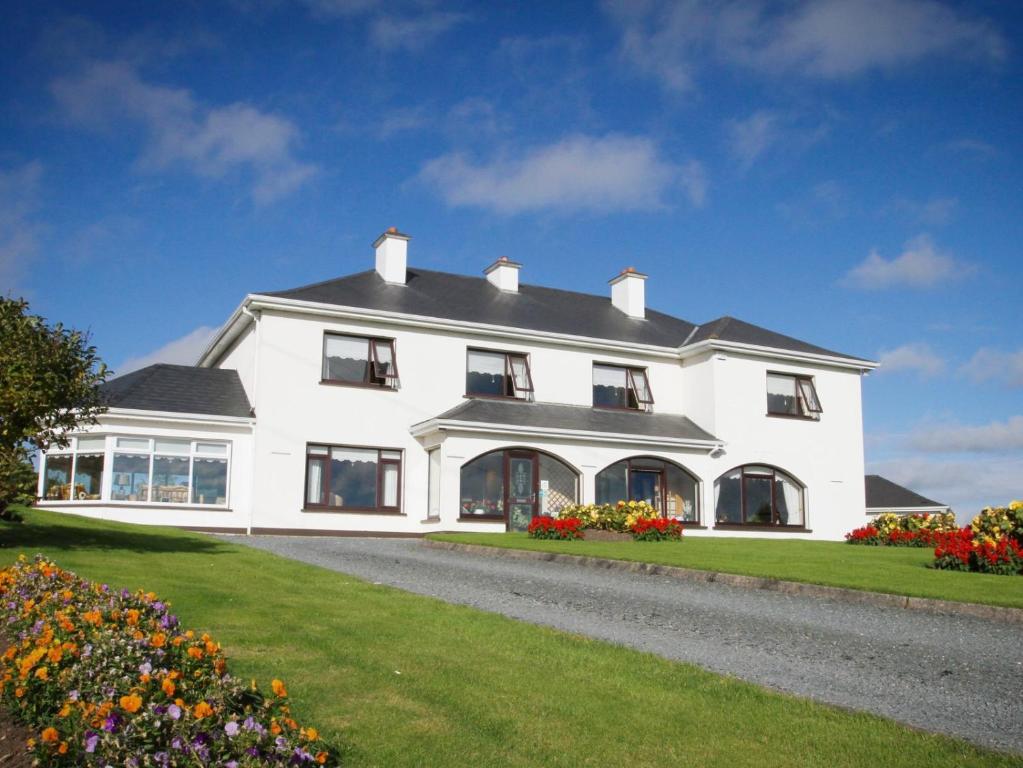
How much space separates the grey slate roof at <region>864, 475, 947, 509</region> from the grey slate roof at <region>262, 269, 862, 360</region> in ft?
61.5

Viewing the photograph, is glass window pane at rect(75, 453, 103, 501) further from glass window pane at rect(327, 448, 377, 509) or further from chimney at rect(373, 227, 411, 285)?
chimney at rect(373, 227, 411, 285)

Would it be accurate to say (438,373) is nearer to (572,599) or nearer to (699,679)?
(572,599)

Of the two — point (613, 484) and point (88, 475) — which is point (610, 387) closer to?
point (613, 484)

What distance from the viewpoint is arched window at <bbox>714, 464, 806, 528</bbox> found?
30.8 m

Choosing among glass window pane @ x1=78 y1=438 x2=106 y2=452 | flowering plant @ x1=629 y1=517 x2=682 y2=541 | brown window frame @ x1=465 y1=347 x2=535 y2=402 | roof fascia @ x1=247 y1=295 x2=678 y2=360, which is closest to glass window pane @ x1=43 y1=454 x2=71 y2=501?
glass window pane @ x1=78 y1=438 x2=106 y2=452

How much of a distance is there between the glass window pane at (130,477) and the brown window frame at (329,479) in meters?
4.06

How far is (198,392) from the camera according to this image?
26.4 metres

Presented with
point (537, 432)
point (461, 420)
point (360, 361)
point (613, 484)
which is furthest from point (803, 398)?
point (360, 361)

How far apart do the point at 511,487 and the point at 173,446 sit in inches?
363

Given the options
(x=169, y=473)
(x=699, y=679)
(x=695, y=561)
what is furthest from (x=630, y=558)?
(x=169, y=473)

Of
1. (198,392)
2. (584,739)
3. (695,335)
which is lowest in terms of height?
(584,739)

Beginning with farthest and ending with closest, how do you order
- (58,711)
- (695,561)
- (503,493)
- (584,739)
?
(503,493), (695,561), (584,739), (58,711)

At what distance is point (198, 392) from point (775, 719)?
22853mm

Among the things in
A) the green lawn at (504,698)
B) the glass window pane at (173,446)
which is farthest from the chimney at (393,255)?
the green lawn at (504,698)
